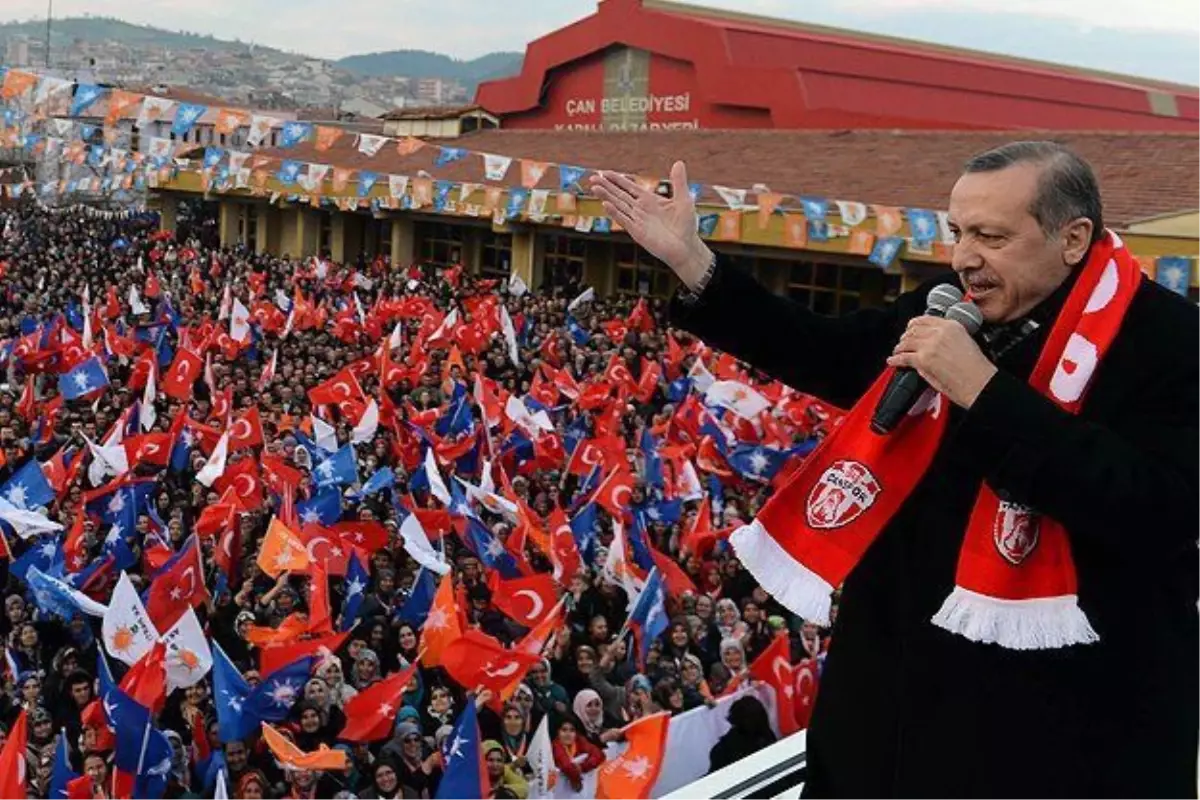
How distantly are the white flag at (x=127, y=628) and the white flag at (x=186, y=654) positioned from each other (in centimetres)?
15

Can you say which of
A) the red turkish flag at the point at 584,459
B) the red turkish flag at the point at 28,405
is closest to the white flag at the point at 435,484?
the red turkish flag at the point at 584,459

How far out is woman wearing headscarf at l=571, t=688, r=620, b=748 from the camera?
6.39 meters

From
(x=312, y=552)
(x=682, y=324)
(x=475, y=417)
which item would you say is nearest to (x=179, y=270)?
(x=475, y=417)

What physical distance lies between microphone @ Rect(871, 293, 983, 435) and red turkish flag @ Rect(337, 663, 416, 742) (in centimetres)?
445

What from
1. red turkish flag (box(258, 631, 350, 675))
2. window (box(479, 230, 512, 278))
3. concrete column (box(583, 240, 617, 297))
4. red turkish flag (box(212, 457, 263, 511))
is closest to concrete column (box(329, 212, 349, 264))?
window (box(479, 230, 512, 278))

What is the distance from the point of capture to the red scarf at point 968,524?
178cm

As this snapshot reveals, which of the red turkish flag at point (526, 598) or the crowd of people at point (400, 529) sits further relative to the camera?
the red turkish flag at point (526, 598)

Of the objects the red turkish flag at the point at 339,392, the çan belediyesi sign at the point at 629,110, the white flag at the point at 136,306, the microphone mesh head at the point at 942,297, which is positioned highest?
the çan belediyesi sign at the point at 629,110

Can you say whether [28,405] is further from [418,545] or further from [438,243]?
[438,243]

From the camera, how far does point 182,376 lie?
13.4 m

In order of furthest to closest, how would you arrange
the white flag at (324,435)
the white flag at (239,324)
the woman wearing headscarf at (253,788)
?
1. the white flag at (239,324)
2. the white flag at (324,435)
3. the woman wearing headscarf at (253,788)

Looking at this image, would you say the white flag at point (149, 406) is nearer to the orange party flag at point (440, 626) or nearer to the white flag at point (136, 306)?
the white flag at point (136, 306)

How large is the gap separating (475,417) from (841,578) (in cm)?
1060

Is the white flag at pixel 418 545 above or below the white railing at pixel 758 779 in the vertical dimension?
below
